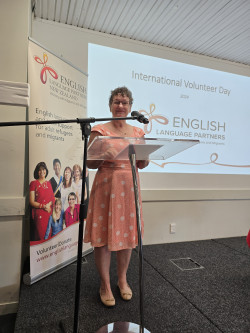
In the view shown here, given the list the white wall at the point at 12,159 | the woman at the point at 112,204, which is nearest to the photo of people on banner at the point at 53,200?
the white wall at the point at 12,159

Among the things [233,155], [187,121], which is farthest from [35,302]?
[233,155]

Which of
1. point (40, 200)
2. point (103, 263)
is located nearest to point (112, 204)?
point (103, 263)

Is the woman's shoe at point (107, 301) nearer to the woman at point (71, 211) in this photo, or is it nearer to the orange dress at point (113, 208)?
the orange dress at point (113, 208)

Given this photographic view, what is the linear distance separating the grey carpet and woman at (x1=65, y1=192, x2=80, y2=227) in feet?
1.47

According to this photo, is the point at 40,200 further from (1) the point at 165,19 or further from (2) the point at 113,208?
(1) the point at 165,19

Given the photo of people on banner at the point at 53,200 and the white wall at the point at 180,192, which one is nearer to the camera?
the photo of people on banner at the point at 53,200

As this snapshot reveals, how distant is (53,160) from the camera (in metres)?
2.20

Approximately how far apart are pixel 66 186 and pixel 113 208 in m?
0.93

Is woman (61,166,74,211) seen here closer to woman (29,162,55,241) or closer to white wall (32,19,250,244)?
woman (29,162,55,241)

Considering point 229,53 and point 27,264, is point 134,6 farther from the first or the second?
point 27,264

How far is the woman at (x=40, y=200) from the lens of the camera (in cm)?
203

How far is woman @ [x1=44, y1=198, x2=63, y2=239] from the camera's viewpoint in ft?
7.12

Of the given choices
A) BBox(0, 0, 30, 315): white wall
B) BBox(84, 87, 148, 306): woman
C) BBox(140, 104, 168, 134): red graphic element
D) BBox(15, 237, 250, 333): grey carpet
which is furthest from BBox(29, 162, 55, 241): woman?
BBox(140, 104, 168, 134): red graphic element

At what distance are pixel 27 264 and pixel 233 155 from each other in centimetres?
309
